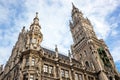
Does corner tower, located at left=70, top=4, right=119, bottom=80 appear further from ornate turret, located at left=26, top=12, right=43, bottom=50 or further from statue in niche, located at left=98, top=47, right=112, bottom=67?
ornate turret, located at left=26, top=12, right=43, bottom=50

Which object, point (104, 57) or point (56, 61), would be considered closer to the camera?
point (56, 61)

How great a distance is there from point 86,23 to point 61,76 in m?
36.8

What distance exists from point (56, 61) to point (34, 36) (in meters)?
8.85

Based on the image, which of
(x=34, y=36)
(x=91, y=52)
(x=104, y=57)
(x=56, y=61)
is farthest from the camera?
(x=104, y=57)

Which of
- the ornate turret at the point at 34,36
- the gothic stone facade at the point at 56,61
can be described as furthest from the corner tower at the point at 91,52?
the ornate turret at the point at 34,36

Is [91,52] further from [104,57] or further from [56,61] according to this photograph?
[56,61]

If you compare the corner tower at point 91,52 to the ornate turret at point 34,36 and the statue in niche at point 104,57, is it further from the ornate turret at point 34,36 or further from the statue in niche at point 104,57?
the ornate turret at point 34,36

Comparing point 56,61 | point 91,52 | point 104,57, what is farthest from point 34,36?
point 104,57

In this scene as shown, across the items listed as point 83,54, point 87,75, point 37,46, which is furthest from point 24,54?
point 83,54

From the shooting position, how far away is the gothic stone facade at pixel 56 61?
35094 mm

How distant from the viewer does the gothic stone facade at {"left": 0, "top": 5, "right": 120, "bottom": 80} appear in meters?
35.1

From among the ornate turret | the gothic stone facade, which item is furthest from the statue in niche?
the ornate turret

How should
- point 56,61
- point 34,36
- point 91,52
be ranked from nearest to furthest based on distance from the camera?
point 56,61 → point 34,36 → point 91,52

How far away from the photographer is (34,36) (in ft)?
136
